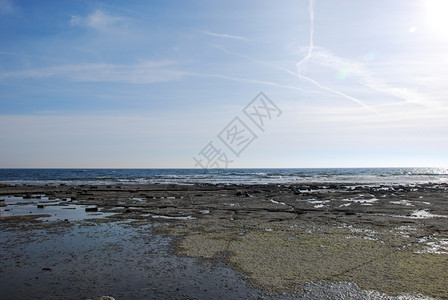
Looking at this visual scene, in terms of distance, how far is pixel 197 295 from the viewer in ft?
23.0

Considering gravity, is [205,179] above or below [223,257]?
below

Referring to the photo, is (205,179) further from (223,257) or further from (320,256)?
(320,256)

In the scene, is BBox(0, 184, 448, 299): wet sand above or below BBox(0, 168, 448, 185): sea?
above

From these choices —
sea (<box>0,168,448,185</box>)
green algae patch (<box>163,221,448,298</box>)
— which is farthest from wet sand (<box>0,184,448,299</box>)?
sea (<box>0,168,448,185</box>)

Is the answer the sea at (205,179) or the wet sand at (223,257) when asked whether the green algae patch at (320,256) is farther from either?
the sea at (205,179)

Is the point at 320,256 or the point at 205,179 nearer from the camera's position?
the point at 320,256

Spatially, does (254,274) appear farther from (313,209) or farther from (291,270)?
(313,209)

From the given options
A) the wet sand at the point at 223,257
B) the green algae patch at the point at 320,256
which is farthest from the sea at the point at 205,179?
the green algae patch at the point at 320,256

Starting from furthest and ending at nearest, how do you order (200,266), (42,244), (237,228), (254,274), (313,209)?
(313,209), (237,228), (42,244), (200,266), (254,274)

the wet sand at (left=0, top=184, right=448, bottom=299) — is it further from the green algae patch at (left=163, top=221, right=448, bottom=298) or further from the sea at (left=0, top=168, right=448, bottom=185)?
the sea at (left=0, top=168, right=448, bottom=185)

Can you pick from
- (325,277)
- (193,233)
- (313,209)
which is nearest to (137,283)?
(325,277)

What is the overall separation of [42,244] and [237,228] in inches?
294

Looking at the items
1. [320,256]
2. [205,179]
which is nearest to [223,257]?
[320,256]

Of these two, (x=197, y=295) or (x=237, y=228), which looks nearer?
(x=197, y=295)
